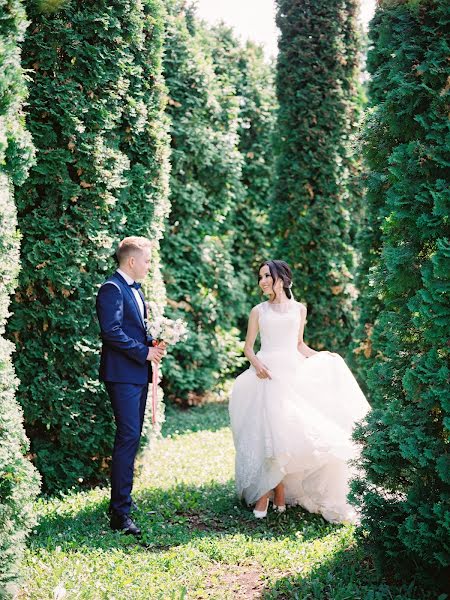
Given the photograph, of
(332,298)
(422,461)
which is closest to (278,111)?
(332,298)

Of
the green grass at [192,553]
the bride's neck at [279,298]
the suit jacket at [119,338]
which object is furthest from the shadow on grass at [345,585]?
the bride's neck at [279,298]

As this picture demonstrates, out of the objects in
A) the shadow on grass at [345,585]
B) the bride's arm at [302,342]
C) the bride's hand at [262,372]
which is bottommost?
the shadow on grass at [345,585]

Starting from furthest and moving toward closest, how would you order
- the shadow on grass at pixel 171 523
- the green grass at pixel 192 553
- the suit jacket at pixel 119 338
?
the suit jacket at pixel 119 338 → the shadow on grass at pixel 171 523 → the green grass at pixel 192 553

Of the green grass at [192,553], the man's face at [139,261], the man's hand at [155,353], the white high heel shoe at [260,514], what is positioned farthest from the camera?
the white high heel shoe at [260,514]

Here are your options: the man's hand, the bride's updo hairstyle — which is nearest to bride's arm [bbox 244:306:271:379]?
the bride's updo hairstyle

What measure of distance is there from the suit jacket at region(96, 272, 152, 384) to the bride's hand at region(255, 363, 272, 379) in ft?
3.44

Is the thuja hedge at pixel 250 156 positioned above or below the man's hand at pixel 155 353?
above

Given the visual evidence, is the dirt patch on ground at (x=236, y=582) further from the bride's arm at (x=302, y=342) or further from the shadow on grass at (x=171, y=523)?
the bride's arm at (x=302, y=342)

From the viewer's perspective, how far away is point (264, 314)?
6.16 meters

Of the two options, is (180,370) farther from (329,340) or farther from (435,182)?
(435,182)

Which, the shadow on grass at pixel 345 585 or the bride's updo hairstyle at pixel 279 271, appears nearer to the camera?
the shadow on grass at pixel 345 585

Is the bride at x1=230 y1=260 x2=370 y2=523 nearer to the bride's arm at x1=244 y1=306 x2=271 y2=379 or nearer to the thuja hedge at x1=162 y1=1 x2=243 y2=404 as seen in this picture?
the bride's arm at x1=244 y1=306 x2=271 y2=379

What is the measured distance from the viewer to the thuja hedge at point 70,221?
587cm

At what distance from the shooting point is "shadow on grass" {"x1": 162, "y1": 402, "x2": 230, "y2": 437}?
31.3 feet
